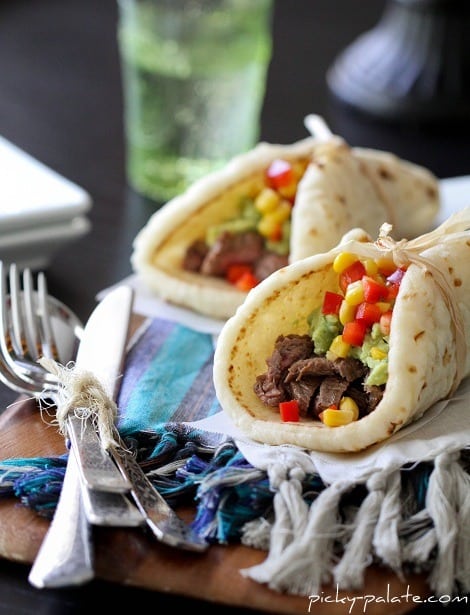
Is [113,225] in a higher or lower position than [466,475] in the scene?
lower

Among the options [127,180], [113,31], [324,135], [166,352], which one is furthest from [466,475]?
[113,31]

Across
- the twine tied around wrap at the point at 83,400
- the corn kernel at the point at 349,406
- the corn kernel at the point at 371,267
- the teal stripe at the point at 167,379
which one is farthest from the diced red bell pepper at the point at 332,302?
the twine tied around wrap at the point at 83,400

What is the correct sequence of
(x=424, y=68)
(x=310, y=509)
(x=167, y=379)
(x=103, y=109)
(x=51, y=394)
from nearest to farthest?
1. (x=310, y=509)
2. (x=51, y=394)
3. (x=167, y=379)
4. (x=424, y=68)
5. (x=103, y=109)

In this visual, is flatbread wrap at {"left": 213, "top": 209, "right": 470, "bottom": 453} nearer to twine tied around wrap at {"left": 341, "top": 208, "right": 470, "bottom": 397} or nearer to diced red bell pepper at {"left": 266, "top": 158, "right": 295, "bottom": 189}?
twine tied around wrap at {"left": 341, "top": 208, "right": 470, "bottom": 397}

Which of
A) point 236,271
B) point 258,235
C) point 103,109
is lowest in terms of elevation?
point 103,109

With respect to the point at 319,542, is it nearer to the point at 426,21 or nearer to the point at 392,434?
the point at 392,434

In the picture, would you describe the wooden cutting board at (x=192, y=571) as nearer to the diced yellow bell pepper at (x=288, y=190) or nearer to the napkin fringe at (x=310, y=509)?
the napkin fringe at (x=310, y=509)

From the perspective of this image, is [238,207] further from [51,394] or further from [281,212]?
[51,394]

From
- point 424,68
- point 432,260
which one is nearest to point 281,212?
point 432,260
